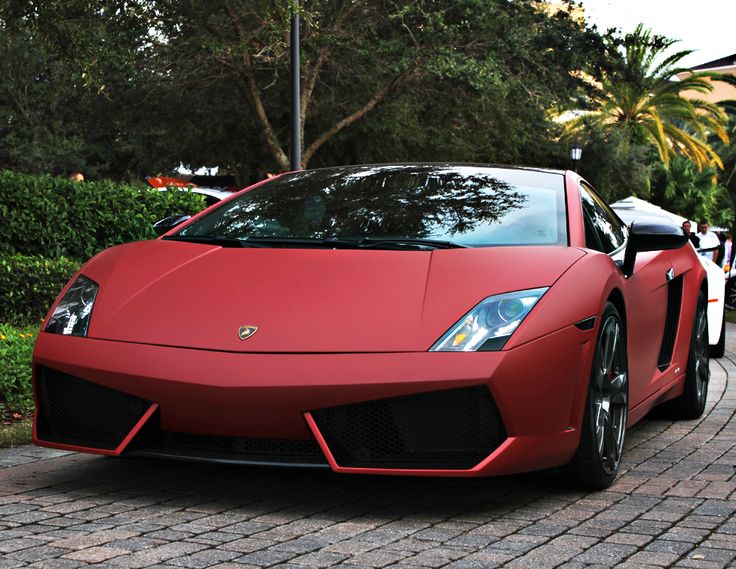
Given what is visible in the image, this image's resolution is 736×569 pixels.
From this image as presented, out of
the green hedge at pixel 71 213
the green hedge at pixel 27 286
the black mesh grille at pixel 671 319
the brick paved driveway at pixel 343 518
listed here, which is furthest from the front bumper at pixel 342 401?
the green hedge at pixel 71 213

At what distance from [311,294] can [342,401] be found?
1.64 ft

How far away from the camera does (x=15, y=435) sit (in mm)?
5965

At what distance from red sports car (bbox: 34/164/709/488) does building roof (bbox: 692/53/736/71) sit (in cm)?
10413

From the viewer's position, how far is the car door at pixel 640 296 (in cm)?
532

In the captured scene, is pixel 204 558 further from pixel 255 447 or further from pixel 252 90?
pixel 252 90

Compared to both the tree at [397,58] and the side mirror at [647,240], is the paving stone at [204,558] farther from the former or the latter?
the tree at [397,58]

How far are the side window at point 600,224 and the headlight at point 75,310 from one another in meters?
2.07

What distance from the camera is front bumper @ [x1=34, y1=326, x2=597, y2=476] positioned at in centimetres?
409

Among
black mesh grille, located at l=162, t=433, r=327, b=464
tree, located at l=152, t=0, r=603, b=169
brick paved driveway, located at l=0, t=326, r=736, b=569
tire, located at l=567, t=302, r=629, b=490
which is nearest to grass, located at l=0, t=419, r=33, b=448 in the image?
brick paved driveway, located at l=0, t=326, r=736, b=569

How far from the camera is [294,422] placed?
4137 millimetres

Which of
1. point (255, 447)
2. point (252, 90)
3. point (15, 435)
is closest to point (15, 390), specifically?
point (15, 435)

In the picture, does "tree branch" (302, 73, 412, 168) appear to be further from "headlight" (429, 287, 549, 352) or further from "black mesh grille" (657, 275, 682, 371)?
"headlight" (429, 287, 549, 352)

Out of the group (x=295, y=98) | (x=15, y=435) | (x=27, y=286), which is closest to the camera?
(x=15, y=435)

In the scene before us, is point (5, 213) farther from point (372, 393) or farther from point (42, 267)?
point (372, 393)
